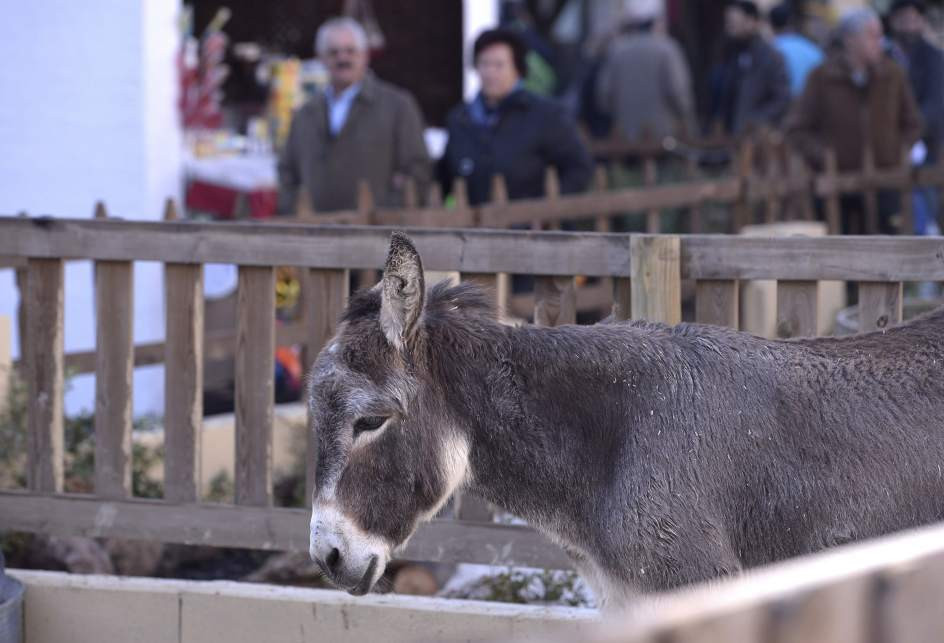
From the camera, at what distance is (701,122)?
1850 cm

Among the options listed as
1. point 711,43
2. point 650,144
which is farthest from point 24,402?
point 711,43

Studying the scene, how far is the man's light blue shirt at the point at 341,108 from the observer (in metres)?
8.84

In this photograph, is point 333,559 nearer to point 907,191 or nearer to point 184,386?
point 184,386

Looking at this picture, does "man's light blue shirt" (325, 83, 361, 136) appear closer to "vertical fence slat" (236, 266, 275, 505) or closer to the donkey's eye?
"vertical fence slat" (236, 266, 275, 505)

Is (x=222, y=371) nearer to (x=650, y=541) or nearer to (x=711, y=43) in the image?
(x=650, y=541)

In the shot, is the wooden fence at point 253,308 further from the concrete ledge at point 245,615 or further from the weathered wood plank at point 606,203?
the weathered wood plank at point 606,203

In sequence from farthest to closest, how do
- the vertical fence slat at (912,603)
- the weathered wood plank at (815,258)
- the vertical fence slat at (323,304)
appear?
the vertical fence slat at (323,304), the weathered wood plank at (815,258), the vertical fence slat at (912,603)

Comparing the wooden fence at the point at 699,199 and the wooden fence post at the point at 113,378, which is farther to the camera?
the wooden fence at the point at 699,199

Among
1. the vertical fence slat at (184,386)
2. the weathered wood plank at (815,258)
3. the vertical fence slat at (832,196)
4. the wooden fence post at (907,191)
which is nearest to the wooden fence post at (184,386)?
the vertical fence slat at (184,386)

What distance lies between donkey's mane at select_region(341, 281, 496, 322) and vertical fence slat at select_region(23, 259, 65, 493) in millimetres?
1777

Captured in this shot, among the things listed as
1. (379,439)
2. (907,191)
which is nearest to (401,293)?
(379,439)

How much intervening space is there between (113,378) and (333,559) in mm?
1841

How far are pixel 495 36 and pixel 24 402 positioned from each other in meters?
3.72

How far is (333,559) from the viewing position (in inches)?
142
